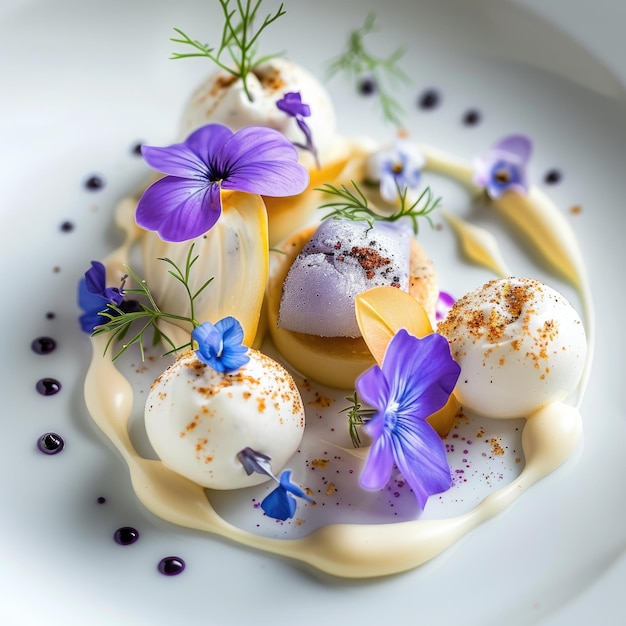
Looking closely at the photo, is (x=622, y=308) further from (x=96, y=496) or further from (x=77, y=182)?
(x=77, y=182)

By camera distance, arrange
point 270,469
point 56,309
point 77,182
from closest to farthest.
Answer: point 270,469
point 56,309
point 77,182

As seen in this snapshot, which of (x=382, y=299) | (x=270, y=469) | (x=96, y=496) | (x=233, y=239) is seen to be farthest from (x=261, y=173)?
(x=96, y=496)

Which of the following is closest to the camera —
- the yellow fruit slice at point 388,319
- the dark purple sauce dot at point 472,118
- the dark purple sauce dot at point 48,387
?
the yellow fruit slice at point 388,319

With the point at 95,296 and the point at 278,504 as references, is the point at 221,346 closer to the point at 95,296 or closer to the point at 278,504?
the point at 278,504

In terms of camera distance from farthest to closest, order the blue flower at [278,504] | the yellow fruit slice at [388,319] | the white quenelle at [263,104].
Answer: the white quenelle at [263,104] → the yellow fruit slice at [388,319] → the blue flower at [278,504]

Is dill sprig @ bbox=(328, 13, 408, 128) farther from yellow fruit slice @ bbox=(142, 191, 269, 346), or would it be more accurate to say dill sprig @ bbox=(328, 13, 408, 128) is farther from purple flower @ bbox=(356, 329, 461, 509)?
purple flower @ bbox=(356, 329, 461, 509)

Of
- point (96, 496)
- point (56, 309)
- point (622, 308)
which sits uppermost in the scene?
point (622, 308)

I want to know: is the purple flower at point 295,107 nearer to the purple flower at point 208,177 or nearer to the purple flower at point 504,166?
the purple flower at point 208,177

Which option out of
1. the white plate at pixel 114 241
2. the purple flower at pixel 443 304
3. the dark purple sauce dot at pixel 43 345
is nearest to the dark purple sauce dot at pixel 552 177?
the white plate at pixel 114 241
